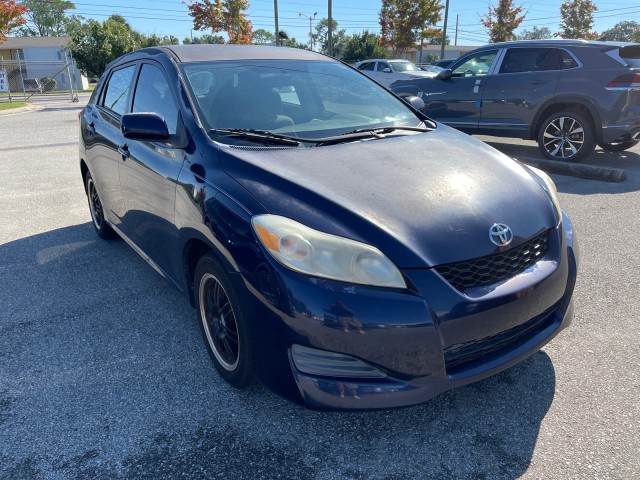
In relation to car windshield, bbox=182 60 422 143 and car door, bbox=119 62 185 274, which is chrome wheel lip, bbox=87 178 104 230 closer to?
car door, bbox=119 62 185 274

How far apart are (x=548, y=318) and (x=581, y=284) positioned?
5.03ft

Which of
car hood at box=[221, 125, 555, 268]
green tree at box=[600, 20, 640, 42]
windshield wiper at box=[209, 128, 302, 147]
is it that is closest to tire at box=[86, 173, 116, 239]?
windshield wiper at box=[209, 128, 302, 147]

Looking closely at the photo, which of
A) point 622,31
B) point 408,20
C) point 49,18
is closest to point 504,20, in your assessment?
point 408,20

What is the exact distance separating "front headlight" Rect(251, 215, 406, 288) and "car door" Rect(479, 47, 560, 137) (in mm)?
6777

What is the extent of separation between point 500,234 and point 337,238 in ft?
2.38

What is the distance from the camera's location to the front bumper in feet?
6.42

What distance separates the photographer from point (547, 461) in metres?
2.12

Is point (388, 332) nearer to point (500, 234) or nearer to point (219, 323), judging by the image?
point (500, 234)

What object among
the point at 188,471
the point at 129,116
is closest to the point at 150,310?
the point at 129,116

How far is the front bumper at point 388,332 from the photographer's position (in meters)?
1.96

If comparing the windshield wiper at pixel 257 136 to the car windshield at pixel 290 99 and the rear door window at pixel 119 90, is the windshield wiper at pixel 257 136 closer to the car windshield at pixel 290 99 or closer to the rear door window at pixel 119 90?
the car windshield at pixel 290 99

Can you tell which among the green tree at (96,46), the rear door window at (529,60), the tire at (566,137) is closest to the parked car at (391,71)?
the rear door window at (529,60)

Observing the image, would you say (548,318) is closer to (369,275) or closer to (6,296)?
(369,275)

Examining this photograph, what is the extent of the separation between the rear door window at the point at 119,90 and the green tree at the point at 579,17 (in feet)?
159
